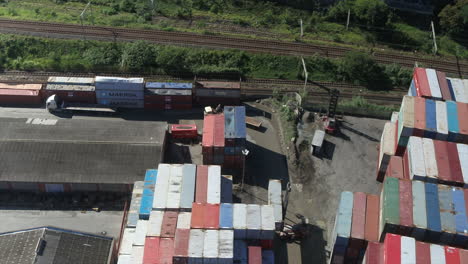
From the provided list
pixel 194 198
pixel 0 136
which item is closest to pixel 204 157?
pixel 194 198

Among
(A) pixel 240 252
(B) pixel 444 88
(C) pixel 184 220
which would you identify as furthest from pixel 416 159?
(C) pixel 184 220

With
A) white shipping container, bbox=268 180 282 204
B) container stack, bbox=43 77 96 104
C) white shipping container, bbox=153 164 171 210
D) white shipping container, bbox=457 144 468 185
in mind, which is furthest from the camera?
container stack, bbox=43 77 96 104

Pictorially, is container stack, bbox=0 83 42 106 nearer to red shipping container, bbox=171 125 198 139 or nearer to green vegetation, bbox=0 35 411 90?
green vegetation, bbox=0 35 411 90

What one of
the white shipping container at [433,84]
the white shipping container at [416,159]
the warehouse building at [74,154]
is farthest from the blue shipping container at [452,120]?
the warehouse building at [74,154]

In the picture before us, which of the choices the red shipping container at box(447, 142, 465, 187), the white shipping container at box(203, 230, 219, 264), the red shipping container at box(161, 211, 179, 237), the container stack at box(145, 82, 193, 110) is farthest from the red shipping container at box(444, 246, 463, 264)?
the container stack at box(145, 82, 193, 110)

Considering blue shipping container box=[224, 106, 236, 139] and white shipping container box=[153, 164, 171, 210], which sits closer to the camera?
white shipping container box=[153, 164, 171, 210]

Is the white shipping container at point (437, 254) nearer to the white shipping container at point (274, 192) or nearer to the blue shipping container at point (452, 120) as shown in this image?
the white shipping container at point (274, 192)

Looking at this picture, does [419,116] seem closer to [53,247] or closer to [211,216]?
[211,216]
